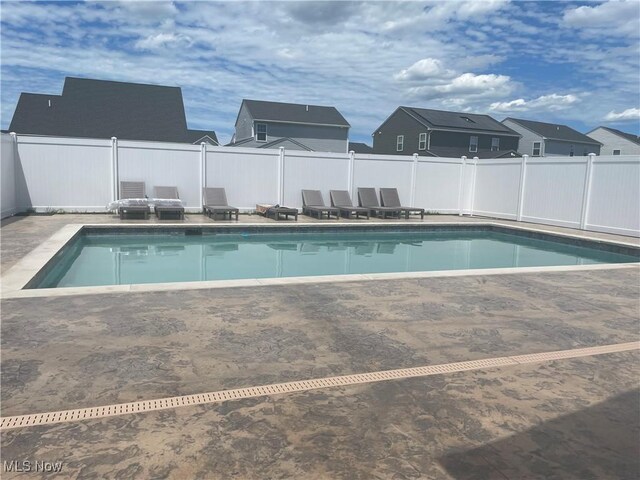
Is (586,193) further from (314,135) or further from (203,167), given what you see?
(314,135)

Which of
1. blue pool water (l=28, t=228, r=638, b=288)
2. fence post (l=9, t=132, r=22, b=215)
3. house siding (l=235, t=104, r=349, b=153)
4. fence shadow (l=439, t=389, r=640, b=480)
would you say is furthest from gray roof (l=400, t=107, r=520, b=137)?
fence shadow (l=439, t=389, r=640, b=480)

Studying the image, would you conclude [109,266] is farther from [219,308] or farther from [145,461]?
[145,461]

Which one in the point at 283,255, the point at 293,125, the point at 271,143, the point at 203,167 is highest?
the point at 293,125

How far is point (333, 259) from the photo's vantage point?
9.16 meters

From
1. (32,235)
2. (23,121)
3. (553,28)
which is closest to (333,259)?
(32,235)

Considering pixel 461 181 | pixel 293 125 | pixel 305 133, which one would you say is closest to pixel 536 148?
pixel 305 133

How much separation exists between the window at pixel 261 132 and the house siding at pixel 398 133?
8999 mm

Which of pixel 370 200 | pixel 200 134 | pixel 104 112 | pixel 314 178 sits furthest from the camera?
pixel 200 134

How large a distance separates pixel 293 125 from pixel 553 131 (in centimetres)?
1929

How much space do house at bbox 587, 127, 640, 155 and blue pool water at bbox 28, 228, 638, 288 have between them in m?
30.0

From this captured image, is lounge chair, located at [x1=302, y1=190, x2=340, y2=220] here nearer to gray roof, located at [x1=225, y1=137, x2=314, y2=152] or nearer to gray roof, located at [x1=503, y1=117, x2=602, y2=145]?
gray roof, located at [x1=225, y1=137, x2=314, y2=152]

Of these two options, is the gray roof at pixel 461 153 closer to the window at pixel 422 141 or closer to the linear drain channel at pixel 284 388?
the window at pixel 422 141

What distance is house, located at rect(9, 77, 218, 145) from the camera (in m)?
19.5

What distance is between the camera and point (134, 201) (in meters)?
11.7
